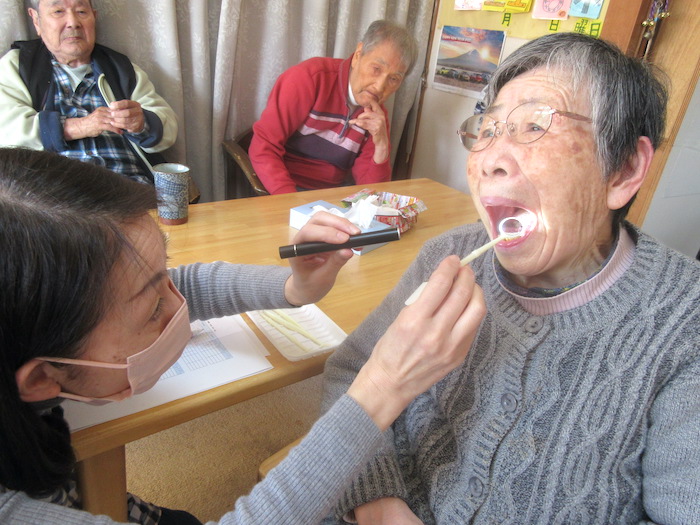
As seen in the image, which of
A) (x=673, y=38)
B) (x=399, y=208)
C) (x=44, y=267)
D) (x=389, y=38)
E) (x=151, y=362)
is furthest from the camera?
(x=389, y=38)

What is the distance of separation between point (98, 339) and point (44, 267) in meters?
0.15

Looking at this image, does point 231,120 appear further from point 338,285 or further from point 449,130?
point 338,285

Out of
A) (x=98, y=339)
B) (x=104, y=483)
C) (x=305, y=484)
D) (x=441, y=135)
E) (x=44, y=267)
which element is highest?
(x=44, y=267)

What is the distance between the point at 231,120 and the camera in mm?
2955

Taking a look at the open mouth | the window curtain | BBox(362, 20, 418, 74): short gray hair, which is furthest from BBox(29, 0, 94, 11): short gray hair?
the open mouth

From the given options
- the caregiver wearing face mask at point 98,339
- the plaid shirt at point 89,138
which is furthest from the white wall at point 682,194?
the plaid shirt at point 89,138

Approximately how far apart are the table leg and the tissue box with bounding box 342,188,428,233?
40.2 inches

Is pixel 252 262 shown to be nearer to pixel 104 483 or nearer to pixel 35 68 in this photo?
pixel 104 483

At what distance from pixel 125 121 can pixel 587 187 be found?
192 centimetres

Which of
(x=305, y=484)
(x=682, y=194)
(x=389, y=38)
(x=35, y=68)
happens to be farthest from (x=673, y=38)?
(x=35, y=68)

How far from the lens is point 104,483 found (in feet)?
2.81

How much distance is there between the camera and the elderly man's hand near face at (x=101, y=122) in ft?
6.57

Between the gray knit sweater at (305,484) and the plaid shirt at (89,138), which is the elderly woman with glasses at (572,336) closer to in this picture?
the gray knit sweater at (305,484)

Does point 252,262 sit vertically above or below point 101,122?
below
